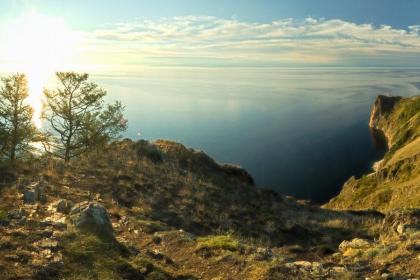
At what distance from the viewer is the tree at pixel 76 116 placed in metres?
40.3

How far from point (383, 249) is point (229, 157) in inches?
5824

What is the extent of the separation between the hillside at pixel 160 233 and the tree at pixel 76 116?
10.1 metres

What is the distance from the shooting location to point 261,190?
3900 cm

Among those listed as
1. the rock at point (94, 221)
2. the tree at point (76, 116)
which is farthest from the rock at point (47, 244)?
the tree at point (76, 116)

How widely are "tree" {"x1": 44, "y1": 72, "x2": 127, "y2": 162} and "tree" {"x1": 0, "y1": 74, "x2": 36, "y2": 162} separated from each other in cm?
228

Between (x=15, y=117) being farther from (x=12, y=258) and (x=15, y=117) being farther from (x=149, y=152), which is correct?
(x=12, y=258)

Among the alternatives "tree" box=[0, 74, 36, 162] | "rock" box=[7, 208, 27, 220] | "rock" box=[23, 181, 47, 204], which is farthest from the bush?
"rock" box=[7, 208, 27, 220]

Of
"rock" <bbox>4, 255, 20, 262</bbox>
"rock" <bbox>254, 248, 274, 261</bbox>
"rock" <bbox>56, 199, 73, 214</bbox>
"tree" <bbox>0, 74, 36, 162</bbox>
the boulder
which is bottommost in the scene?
the boulder

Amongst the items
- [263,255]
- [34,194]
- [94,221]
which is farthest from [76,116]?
[263,255]

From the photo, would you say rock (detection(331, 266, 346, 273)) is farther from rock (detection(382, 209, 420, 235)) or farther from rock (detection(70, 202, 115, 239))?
rock (detection(70, 202, 115, 239))

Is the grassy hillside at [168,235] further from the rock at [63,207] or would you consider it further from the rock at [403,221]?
the rock at [63,207]

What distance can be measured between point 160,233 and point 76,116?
93.5ft

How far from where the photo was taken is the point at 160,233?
52.1 feet

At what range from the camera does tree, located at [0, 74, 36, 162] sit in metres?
40.2
